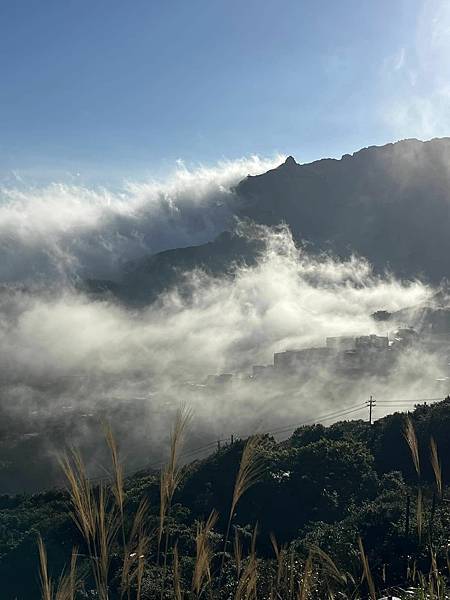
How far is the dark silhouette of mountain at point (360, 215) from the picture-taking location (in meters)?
106

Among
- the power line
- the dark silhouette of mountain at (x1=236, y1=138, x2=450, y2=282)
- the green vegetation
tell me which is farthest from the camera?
the dark silhouette of mountain at (x1=236, y1=138, x2=450, y2=282)

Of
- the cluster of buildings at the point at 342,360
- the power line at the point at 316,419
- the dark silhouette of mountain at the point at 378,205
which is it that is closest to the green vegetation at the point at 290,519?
the power line at the point at 316,419

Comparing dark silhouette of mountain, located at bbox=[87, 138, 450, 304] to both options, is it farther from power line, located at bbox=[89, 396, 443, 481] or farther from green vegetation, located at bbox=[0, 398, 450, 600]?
green vegetation, located at bbox=[0, 398, 450, 600]

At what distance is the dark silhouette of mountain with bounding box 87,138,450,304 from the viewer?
106 metres

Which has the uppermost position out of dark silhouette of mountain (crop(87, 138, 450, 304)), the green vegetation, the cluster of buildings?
dark silhouette of mountain (crop(87, 138, 450, 304))

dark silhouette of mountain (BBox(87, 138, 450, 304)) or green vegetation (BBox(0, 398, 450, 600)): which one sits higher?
dark silhouette of mountain (BBox(87, 138, 450, 304))

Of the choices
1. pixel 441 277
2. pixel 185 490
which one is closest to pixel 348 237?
pixel 441 277

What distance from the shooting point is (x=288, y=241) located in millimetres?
123000

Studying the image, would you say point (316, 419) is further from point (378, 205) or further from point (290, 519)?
point (378, 205)

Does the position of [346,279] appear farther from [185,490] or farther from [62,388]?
[185,490]

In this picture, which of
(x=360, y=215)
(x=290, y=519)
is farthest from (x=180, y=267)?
(x=290, y=519)

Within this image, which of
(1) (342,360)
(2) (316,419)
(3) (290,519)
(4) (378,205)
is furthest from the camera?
(4) (378,205)

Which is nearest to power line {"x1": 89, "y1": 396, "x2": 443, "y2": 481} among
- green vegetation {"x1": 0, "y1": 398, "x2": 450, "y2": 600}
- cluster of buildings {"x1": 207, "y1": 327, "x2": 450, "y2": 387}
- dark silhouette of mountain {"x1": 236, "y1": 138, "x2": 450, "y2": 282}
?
cluster of buildings {"x1": 207, "y1": 327, "x2": 450, "y2": 387}

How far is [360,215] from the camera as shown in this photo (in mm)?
116438
